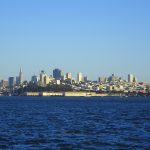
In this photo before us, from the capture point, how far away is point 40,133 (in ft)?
147

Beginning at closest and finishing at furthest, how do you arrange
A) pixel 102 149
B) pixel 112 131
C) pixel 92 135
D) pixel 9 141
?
1. pixel 102 149
2. pixel 9 141
3. pixel 92 135
4. pixel 112 131

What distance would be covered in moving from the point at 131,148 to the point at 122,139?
16.1 ft

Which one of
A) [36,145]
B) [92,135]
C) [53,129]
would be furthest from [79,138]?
[53,129]


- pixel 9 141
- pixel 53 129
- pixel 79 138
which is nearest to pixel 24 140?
pixel 9 141

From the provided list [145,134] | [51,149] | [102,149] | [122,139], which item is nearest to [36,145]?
[51,149]

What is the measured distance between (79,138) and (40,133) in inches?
191

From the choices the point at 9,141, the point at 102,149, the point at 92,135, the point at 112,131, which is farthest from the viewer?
the point at 112,131

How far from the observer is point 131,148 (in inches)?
1405

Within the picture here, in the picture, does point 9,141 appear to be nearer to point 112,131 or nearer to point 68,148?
point 68,148

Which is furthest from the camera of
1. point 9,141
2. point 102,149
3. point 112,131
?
point 112,131

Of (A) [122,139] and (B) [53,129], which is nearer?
(A) [122,139]

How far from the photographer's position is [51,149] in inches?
1385

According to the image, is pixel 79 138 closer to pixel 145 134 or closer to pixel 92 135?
pixel 92 135

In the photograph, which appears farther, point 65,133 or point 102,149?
point 65,133
